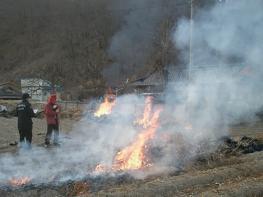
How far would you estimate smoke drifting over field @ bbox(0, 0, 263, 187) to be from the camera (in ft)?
43.2

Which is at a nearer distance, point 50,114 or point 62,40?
point 50,114

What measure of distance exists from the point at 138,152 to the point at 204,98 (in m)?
4.58

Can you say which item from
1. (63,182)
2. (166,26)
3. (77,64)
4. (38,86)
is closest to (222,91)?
(63,182)

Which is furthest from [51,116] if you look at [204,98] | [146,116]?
[204,98]

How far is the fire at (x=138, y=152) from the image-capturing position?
37.1 feet

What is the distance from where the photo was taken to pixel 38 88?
58812 millimetres

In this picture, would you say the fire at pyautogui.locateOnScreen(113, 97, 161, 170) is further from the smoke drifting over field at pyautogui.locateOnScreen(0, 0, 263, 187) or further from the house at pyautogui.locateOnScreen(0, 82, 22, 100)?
the house at pyautogui.locateOnScreen(0, 82, 22, 100)

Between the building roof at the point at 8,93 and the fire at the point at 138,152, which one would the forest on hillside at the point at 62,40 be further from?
the fire at the point at 138,152

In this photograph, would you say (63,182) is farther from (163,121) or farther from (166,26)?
(166,26)

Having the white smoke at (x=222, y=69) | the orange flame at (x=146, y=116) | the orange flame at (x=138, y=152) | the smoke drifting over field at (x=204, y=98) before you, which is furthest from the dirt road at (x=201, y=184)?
the white smoke at (x=222, y=69)

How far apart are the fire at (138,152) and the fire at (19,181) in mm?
2192

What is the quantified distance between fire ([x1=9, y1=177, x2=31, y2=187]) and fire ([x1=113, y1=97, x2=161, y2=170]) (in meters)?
2.19

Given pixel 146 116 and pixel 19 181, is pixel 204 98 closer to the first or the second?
pixel 146 116

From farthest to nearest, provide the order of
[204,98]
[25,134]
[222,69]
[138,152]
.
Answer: [222,69], [204,98], [25,134], [138,152]
